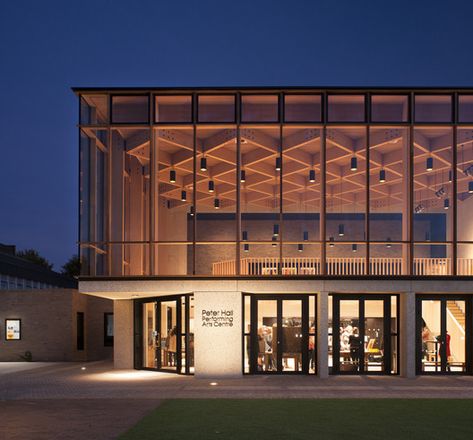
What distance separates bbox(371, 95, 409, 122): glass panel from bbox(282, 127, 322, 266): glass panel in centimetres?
196

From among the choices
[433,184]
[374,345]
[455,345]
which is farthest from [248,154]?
[433,184]

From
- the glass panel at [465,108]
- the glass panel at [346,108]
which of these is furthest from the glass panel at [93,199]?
the glass panel at [465,108]

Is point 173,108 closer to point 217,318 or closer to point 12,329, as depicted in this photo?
point 217,318

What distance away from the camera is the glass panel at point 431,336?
831 inches

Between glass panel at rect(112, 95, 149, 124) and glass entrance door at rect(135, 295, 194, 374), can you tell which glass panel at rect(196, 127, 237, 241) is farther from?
glass entrance door at rect(135, 295, 194, 374)

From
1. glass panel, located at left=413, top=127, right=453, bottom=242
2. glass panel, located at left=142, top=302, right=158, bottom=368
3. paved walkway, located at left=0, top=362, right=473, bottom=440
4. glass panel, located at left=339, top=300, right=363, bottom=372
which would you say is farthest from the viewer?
glass panel, located at left=142, top=302, right=158, bottom=368

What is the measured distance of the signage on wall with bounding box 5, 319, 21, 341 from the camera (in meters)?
29.3

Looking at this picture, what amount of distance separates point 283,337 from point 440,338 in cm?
500

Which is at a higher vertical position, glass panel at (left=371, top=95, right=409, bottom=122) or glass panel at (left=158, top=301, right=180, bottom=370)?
glass panel at (left=371, top=95, right=409, bottom=122)

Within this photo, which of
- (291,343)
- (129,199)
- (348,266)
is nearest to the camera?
(291,343)

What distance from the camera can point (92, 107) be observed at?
22.0 m

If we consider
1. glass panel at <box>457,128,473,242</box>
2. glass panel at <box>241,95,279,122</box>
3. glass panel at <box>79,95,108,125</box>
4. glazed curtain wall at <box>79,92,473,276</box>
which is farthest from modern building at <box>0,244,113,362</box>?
glass panel at <box>457,128,473,242</box>

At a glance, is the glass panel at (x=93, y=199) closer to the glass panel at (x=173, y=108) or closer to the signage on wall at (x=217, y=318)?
the glass panel at (x=173, y=108)

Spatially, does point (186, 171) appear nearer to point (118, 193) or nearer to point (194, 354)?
point (118, 193)
